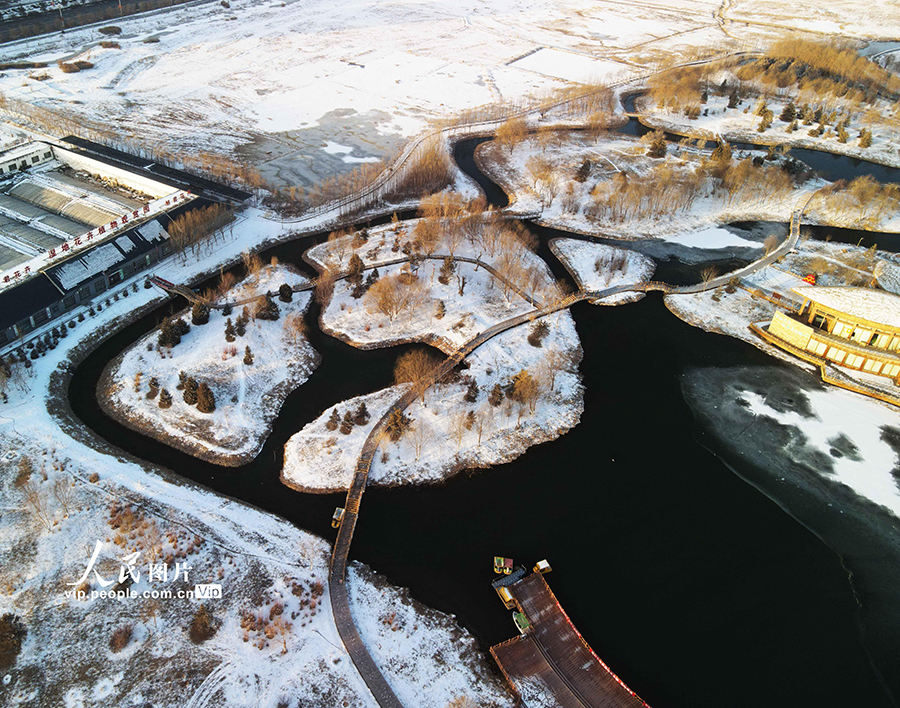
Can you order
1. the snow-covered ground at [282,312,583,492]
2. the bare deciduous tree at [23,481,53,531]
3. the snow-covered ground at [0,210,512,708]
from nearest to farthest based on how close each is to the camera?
the snow-covered ground at [0,210,512,708] → the bare deciduous tree at [23,481,53,531] → the snow-covered ground at [282,312,583,492]

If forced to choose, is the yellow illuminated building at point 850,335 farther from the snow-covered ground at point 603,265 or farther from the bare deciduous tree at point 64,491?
the bare deciduous tree at point 64,491

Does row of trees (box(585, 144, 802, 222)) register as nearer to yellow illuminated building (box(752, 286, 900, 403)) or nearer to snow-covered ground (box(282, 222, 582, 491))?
snow-covered ground (box(282, 222, 582, 491))

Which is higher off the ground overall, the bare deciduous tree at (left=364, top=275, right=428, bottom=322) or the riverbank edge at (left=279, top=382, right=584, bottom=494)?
the bare deciduous tree at (left=364, top=275, right=428, bottom=322)

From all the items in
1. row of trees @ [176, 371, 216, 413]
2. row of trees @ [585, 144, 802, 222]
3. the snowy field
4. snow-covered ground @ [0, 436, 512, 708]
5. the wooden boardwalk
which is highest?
the snowy field

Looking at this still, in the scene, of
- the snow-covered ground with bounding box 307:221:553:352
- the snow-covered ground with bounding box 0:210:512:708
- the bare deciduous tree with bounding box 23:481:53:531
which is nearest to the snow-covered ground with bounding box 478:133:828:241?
the snow-covered ground with bounding box 307:221:553:352

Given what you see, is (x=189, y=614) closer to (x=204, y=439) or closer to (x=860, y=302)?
(x=204, y=439)
